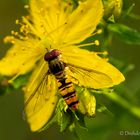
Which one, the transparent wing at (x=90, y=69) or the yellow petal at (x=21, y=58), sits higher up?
the yellow petal at (x=21, y=58)

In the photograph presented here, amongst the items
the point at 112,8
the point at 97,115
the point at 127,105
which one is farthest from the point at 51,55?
the point at 97,115

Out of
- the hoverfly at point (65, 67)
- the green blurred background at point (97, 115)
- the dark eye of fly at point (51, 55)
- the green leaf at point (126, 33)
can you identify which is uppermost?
the dark eye of fly at point (51, 55)

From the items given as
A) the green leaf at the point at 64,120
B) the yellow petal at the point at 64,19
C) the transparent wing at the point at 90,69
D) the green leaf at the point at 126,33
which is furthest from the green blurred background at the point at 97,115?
the green leaf at the point at 64,120

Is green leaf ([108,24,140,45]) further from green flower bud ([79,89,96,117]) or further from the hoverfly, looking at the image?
green flower bud ([79,89,96,117])

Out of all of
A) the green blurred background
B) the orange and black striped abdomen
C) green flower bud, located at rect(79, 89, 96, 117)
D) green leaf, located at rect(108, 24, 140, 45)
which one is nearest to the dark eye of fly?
the orange and black striped abdomen

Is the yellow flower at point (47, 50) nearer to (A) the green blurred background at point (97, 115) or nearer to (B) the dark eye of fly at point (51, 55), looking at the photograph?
(B) the dark eye of fly at point (51, 55)

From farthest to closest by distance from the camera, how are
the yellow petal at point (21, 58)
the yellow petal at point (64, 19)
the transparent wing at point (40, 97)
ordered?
1. the yellow petal at point (21, 58)
2. the yellow petal at point (64, 19)
3. the transparent wing at point (40, 97)

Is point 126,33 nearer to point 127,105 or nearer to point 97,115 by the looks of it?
point 127,105

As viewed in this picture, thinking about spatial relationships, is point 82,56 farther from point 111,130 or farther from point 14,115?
point 14,115
